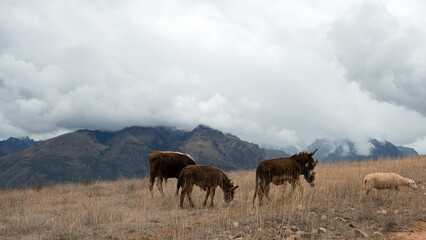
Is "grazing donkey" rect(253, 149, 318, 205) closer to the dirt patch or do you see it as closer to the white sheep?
the white sheep

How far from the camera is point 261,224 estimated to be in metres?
6.80

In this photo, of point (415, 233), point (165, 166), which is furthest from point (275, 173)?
point (165, 166)

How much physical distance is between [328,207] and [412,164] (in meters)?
10.2

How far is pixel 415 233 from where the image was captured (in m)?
6.86

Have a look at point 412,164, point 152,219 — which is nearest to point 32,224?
point 152,219

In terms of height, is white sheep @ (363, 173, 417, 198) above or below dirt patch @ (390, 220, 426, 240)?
above

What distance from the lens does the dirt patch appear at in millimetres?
6429

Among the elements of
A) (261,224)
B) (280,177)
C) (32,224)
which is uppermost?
(280,177)

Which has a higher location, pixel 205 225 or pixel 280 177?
pixel 280 177

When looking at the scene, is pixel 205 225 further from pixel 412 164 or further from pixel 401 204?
pixel 412 164

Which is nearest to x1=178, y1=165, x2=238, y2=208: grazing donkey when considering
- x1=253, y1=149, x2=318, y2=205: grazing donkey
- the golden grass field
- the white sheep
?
the golden grass field

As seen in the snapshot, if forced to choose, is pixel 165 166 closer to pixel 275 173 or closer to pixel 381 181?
pixel 275 173

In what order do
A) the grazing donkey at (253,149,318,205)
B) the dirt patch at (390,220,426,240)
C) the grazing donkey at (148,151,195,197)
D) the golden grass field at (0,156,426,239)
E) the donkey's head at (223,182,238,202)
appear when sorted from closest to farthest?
the dirt patch at (390,220,426,240) < the golden grass field at (0,156,426,239) < the grazing donkey at (253,149,318,205) < the donkey's head at (223,182,238,202) < the grazing donkey at (148,151,195,197)

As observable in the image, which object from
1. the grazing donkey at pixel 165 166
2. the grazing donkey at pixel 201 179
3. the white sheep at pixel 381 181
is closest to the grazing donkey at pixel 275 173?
the grazing donkey at pixel 201 179
